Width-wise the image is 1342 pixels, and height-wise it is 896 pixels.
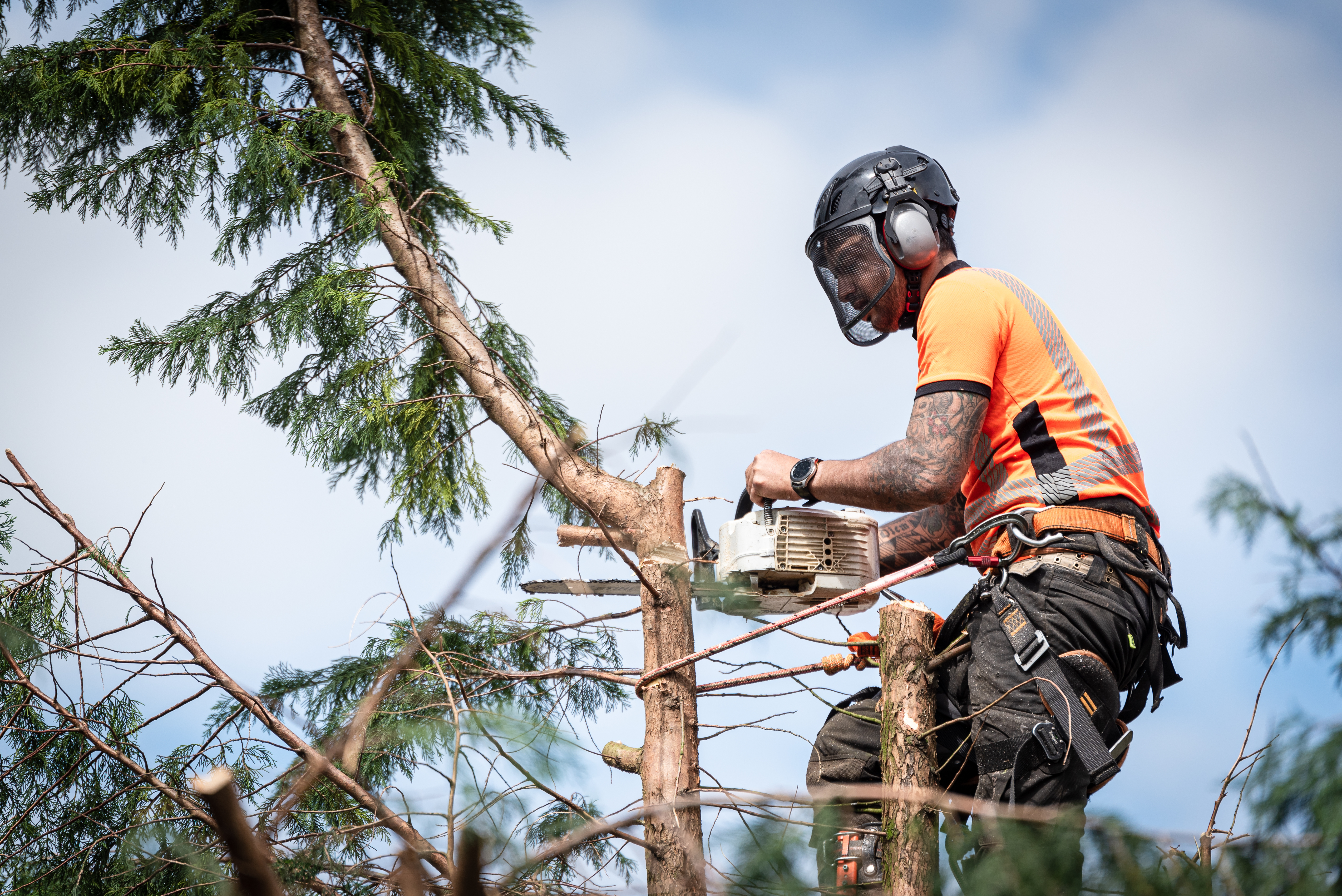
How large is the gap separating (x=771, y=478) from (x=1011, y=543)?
720mm

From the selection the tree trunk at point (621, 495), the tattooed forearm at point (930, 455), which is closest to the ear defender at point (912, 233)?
the tattooed forearm at point (930, 455)

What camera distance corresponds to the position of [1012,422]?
2857 millimetres

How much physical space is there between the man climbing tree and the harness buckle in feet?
6.36

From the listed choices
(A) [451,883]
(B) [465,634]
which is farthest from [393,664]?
(B) [465,634]

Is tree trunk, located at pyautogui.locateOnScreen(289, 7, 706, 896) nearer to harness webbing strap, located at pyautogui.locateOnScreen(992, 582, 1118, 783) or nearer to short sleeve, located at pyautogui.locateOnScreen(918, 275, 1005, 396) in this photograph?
harness webbing strap, located at pyautogui.locateOnScreen(992, 582, 1118, 783)

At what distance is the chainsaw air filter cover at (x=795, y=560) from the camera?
315 cm

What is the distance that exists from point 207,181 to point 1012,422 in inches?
160

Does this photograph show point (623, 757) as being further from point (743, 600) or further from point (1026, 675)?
point (1026, 675)

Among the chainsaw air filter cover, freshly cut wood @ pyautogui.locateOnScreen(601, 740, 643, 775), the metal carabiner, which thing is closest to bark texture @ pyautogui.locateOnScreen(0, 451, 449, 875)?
freshly cut wood @ pyautogui.locateOnScreen(601, 740, 643, 775)

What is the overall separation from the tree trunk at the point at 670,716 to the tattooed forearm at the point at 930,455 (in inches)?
33.5

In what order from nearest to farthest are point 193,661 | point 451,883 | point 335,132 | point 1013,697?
point 451,883 → point 1013,697 → point 193,661 → point 335,132

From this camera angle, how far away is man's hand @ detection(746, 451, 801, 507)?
311 cm

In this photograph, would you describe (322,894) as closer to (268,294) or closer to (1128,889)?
(1128,889)

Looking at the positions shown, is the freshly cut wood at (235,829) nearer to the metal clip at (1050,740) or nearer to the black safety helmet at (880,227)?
the metal clip at (1050,740)
